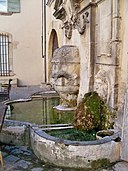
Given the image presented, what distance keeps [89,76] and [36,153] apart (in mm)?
1922

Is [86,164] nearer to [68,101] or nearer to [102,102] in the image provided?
[102,102]

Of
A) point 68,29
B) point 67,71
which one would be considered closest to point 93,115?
point 67,71

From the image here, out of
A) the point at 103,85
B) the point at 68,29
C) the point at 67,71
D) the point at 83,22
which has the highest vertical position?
the point at 68,29

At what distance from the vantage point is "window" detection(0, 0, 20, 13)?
38.0ft

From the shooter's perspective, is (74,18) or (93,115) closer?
(93,115)

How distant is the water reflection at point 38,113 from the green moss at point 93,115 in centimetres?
83

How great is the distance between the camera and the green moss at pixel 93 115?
3.86m

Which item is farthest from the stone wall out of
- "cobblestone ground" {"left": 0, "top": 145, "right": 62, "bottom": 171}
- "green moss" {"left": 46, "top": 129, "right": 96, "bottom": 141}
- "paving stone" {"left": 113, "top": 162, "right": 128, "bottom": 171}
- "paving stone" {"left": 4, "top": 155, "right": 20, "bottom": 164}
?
"paving stone" {"left": 4, "top": 155, "right": 20, "bottom": 164}

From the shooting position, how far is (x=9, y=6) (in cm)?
1156

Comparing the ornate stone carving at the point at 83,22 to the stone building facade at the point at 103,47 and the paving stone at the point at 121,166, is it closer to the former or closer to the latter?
the stone building facade at the point at 103,47

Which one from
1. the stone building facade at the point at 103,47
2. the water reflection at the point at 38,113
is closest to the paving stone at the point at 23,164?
the stone building facade at the point at 103,47

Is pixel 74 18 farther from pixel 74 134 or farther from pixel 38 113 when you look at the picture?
pixel 74 134

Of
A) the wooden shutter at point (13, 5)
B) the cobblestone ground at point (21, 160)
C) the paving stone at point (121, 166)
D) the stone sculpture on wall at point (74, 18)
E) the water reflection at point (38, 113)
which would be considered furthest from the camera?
the wooden shutter at point (13, 5)

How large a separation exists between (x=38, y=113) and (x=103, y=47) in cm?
237
